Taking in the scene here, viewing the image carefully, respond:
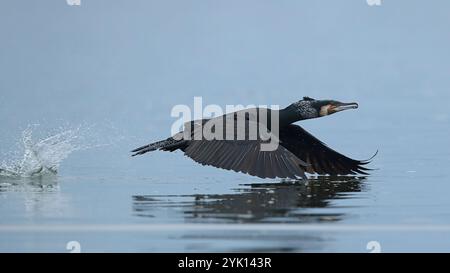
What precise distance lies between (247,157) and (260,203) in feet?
3.34

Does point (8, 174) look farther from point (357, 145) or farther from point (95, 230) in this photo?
point (357, 145)

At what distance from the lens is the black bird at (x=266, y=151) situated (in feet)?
33.9

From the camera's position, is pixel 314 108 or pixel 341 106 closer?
pixel 341 106

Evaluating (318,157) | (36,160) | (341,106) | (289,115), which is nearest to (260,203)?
(289,115)

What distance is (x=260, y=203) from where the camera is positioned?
9.48 meters

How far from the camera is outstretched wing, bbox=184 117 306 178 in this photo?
33.4 ft

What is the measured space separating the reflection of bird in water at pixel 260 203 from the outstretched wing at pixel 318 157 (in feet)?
3.00

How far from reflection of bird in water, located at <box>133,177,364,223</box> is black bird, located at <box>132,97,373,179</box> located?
234 mm

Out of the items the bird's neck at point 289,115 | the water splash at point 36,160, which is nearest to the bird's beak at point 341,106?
the bird's neck at point 289,115

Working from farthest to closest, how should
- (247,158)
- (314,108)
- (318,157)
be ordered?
(318,157) → (314,108) → (247,158)

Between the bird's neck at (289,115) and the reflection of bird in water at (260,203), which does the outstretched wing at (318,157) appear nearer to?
the bird's neck at (289,115)

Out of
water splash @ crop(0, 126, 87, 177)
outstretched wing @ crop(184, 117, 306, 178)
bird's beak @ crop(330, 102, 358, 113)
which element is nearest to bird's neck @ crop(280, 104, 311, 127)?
bird's beak @ crop(330, 102, 358, 113)

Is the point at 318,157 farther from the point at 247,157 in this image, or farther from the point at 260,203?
the point at 260,203

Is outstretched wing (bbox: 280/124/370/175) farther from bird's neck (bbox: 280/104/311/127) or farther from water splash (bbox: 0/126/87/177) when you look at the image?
water splash (bbox: 0/126/87/177)
